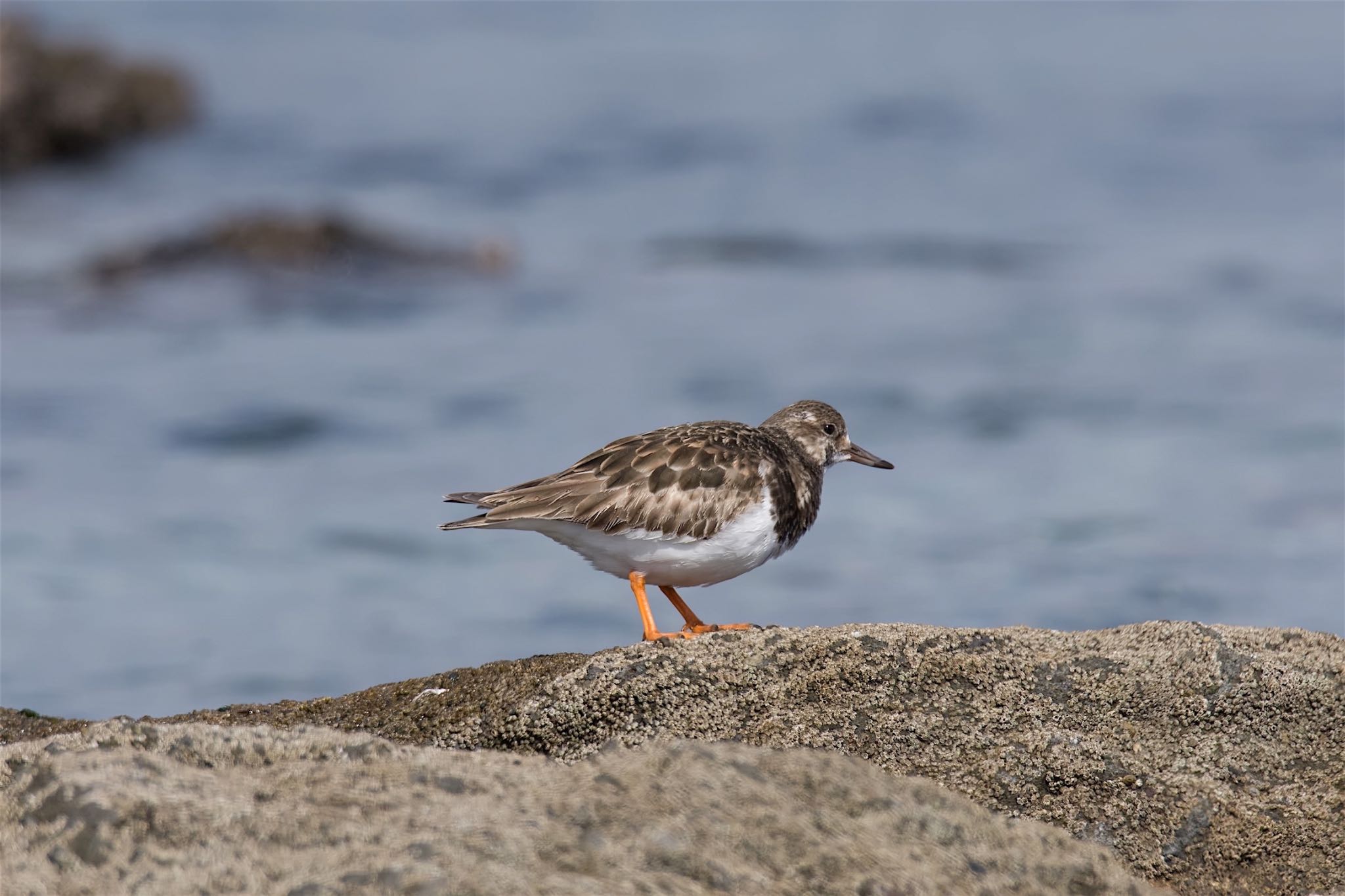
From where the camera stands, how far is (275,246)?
1706 cm

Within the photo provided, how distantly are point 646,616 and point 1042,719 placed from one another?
4.98ft

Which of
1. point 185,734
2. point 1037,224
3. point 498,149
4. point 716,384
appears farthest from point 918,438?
point 498,149

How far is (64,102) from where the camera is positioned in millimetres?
22812

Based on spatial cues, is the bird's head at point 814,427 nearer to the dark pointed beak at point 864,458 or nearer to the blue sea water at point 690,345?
the dark pointed beak at point 864,458

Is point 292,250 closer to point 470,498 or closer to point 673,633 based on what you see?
point 470,498

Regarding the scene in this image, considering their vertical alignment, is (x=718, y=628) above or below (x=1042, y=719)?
above

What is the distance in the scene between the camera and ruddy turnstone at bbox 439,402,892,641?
5355 millimetres

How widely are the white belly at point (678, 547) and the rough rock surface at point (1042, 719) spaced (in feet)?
2.75

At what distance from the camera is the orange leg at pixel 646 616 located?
15.9 feet

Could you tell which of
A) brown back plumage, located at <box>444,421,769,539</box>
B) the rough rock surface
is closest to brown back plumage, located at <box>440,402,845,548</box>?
brown back plumage, located at <box>444,421,769,539</box>

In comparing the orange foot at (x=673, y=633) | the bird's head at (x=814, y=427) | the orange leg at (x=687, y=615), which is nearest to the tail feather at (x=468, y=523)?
the orange foot at (x=673, y=633)

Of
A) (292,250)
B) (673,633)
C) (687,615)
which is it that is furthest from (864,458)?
(292,250)

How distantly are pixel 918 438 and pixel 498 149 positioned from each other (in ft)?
38.5

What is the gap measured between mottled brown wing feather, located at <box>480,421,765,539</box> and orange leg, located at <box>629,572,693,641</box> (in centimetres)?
23
